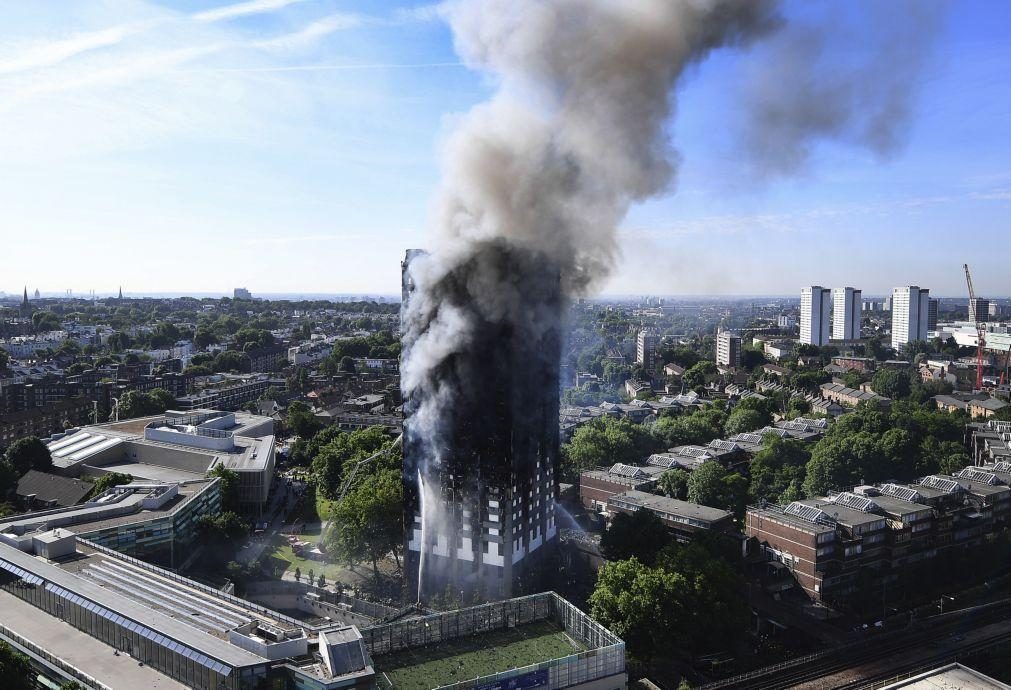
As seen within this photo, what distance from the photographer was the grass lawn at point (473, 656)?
55.6 ft

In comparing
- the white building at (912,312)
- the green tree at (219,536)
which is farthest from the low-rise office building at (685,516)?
the white building at (912,312)

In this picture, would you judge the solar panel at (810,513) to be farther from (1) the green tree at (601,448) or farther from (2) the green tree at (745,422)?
(2) the green tree at (745,422)

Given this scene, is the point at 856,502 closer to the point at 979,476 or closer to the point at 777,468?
the point at 979,476

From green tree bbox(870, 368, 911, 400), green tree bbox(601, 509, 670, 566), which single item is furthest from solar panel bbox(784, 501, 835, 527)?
green tree bbox(870, 368, 911, 400)

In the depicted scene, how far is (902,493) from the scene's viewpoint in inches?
1283

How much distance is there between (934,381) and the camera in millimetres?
70125

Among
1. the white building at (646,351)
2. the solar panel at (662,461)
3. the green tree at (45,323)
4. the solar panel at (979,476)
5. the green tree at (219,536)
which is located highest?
the green tree at (45,323)

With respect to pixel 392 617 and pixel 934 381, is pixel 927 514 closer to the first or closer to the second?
pixel 392 617

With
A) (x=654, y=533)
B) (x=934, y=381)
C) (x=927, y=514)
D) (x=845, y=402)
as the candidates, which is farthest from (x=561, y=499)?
(x=934, y=381)

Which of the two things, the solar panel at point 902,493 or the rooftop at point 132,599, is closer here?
the rooftop at point 132,599

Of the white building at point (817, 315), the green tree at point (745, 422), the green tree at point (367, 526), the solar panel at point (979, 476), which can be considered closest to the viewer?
the green tree at point (367, 526)

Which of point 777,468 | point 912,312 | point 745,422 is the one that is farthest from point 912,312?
point 777,468

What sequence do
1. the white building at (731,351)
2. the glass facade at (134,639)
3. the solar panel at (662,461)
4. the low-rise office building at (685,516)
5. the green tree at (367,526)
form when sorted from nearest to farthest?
the glass facade at (134,639)
the green tree at (367,526)
the low-rise office building at (685,516)
the solar panel at (662,461)
the white building at (731,351)

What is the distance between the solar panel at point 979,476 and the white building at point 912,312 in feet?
289
